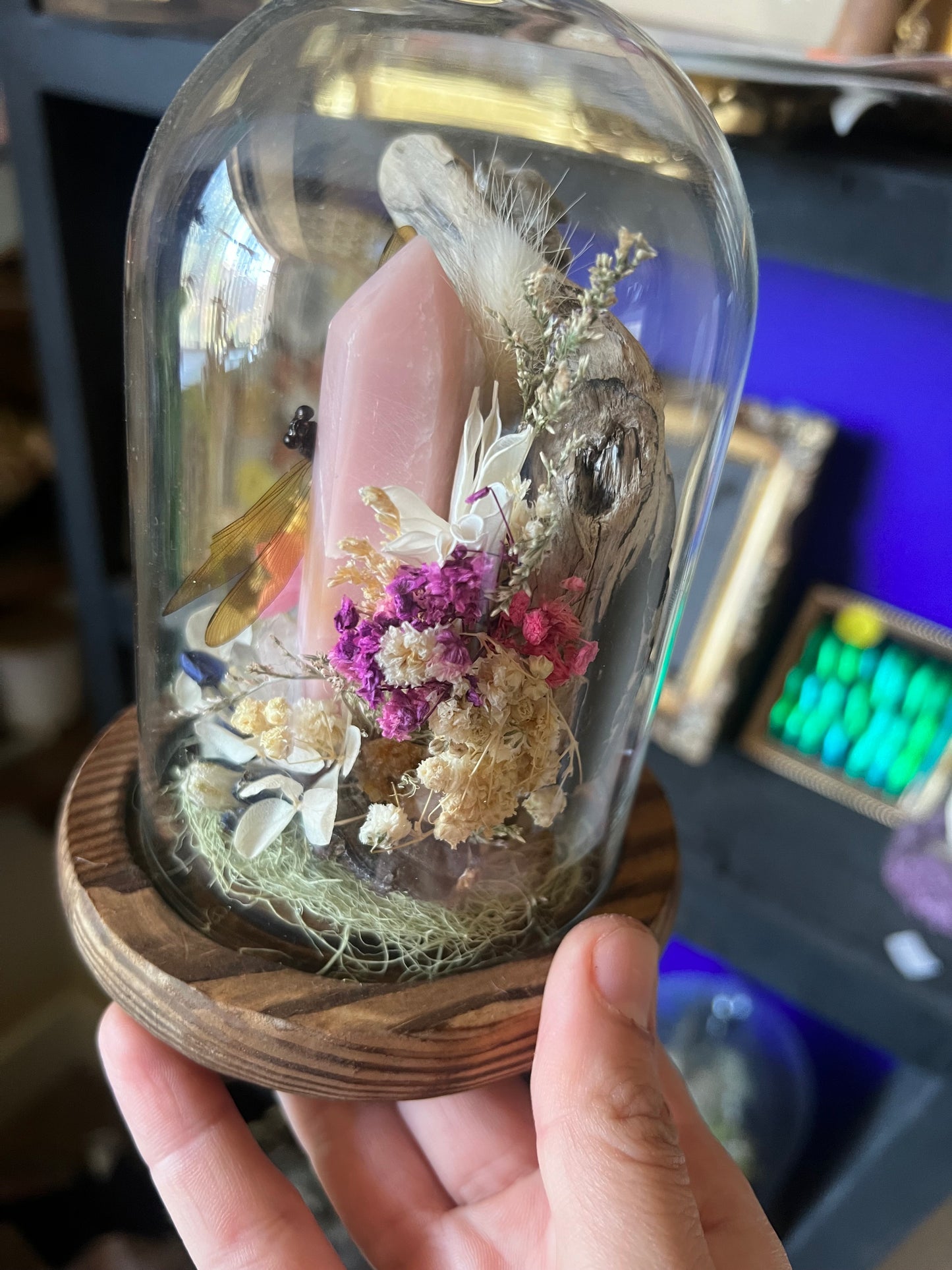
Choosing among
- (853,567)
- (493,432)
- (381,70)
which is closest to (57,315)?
(381,70)

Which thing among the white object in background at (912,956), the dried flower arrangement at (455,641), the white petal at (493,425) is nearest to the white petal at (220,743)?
the dried flower arrangement at (455,641)

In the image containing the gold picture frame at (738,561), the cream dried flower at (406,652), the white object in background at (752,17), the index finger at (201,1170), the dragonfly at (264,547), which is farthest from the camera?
the gold picture frame at (738,561)

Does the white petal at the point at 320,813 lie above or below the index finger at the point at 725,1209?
above

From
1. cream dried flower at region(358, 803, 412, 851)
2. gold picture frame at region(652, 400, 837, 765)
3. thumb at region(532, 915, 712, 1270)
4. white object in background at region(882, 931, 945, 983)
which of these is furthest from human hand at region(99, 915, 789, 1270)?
gold picture frame at region(652, 400, 837, 765)

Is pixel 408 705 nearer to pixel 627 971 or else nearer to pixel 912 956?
pixel 627 971

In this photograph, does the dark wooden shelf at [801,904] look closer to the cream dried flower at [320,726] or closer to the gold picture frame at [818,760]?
the gold picture frame at [818,760]

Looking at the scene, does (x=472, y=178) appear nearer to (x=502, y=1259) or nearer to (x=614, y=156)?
Result: (x=614, y=156)

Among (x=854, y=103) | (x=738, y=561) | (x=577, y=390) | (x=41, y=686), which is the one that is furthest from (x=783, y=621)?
(x=41, y=686)
